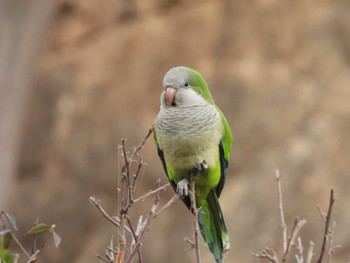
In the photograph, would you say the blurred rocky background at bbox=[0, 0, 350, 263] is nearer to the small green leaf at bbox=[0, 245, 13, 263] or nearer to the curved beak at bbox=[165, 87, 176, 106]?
the curved beak at bbox=[165, 87, 176, 106]

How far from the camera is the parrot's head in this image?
3.99m

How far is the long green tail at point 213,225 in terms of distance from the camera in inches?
162

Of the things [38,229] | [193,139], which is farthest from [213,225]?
[38,229]

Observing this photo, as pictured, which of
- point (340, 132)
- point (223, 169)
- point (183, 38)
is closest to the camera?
point (223, 169)

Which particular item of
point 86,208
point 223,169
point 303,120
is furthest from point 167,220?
point 223,169

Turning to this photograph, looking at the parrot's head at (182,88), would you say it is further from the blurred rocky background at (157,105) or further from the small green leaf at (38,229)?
the blurred rocky background at (157,105)

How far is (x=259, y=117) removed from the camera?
9.32 m

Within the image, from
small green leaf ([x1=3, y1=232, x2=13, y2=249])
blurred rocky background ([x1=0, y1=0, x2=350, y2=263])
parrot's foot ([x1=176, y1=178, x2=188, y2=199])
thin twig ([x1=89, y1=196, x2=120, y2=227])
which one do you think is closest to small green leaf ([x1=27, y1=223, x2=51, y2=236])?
small green leaf ([x1=3, y1=232, x2=13, y2=249])

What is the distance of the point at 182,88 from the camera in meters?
4.04

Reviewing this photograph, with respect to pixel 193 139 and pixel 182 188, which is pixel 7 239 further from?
pixel 193 139

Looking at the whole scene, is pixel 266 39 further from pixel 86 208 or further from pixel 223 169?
pixel 223 169

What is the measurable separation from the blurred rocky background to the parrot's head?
15.5 ft

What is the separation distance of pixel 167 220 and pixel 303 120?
5.45ft

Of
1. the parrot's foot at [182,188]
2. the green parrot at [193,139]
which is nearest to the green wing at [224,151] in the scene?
the green parrot at [193,139]
